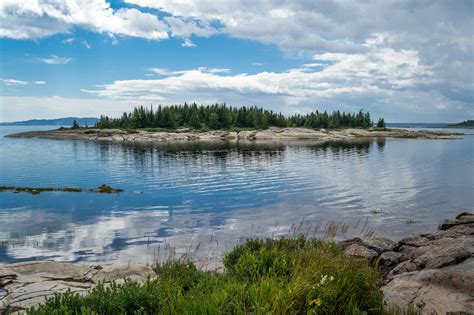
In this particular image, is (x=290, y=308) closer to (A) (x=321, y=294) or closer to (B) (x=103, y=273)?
(A) (x=321, y=294)

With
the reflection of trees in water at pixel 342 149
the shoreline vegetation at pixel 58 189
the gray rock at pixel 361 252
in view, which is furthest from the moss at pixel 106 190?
the reflection of trees in water at pixel 342 149

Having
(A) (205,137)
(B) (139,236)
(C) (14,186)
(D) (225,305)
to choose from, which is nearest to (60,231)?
(B) (139,236)

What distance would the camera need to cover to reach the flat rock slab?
10.6m

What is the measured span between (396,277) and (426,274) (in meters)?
1.10

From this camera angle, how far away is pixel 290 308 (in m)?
6.94

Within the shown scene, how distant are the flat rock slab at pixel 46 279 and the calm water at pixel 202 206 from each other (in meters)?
3.17

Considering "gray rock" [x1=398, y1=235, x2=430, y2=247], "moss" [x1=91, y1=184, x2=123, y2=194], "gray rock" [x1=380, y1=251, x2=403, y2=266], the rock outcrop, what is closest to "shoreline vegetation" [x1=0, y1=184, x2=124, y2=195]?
"moss" [x1=91, y1=184, x2=123, y2=194]

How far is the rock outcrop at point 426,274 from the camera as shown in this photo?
9.38m

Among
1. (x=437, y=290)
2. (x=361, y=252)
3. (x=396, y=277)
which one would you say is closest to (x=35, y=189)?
(x=361, y=252)

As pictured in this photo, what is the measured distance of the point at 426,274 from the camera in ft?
37.4

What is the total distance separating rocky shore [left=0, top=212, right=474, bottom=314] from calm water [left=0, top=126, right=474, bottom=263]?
3556 millimetres

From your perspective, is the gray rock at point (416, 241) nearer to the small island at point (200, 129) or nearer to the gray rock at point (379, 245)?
the gray rock at point (379, 245)

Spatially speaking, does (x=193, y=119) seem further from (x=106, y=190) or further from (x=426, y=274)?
(x=426, y=274)

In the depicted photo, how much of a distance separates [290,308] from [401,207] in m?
26.8
